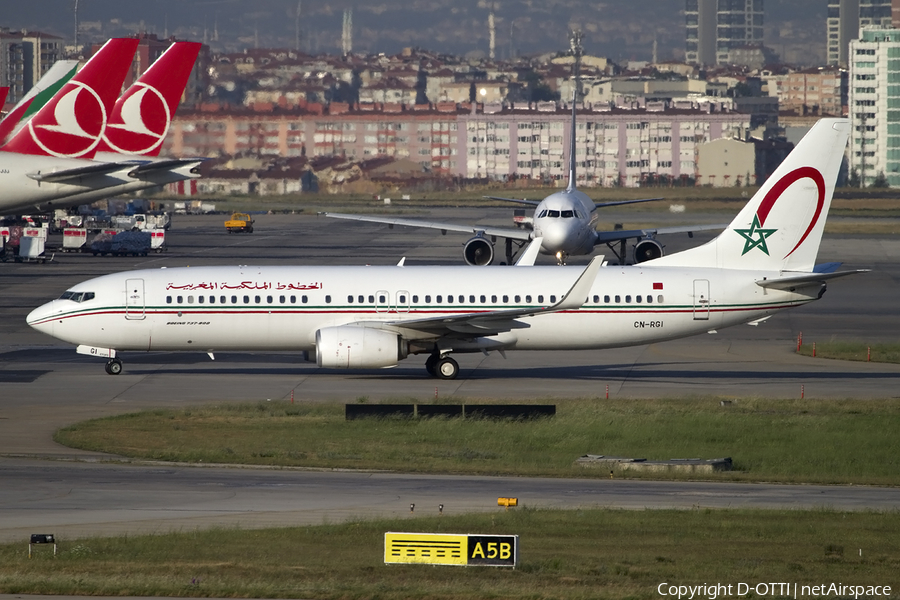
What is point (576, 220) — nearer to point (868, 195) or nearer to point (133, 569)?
point (133, 569)

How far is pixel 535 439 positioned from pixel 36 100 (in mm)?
45654

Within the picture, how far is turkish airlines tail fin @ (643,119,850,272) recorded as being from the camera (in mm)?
42219

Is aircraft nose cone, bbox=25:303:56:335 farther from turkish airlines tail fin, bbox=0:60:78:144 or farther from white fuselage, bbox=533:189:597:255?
white fuselage, bbox=533:189:597:255

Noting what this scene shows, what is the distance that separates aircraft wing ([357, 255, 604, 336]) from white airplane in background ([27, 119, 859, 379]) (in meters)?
0.06

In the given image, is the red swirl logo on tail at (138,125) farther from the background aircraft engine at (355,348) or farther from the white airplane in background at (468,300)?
the background aircraft engine at (355,348)

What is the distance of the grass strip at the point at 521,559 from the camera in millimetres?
18641

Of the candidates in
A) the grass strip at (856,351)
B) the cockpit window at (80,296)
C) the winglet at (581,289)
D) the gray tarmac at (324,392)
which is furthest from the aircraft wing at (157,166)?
the grass strip at (856,351)

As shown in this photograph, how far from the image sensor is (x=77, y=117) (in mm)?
57156

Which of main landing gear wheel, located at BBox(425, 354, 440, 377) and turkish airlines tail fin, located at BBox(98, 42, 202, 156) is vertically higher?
turkish airlines tail fin, located at BBox(98, 42, 202, 156)

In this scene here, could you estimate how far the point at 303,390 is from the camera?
39906 mm

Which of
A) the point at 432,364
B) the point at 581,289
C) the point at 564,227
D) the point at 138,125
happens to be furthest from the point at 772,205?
the point at 564,227

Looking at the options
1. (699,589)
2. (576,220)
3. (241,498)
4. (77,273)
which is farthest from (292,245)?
(699,589)

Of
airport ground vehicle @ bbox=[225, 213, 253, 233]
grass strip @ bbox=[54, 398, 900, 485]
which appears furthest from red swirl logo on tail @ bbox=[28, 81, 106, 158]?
airport ground vehicle @ bbox=[225, 213, 253, 233]

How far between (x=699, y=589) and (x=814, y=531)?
488cm
